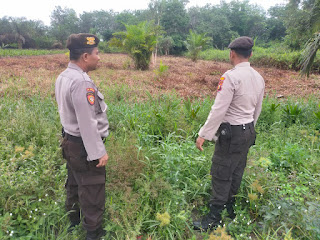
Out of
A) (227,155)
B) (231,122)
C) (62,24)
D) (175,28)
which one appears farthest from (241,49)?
(62,24)

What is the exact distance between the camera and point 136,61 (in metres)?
10.9

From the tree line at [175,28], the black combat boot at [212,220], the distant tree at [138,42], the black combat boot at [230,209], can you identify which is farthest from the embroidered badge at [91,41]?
the tree line at [175,28]

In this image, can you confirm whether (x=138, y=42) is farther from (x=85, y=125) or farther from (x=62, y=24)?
(x=62, y=24)

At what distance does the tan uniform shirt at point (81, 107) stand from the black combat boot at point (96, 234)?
2.35 ft

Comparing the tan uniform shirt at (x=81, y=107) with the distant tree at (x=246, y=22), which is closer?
the tan uniform shirt at (x=81, y=107)

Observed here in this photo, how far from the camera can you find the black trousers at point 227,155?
6.75ft

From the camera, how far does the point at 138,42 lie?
34.1ft

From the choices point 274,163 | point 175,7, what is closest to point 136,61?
point 274,163

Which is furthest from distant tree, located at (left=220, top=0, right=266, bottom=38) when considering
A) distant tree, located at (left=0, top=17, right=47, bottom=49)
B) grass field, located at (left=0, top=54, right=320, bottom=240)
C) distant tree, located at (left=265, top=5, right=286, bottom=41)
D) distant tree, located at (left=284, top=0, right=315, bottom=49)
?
grass field, located at (left=0, top=54, right=320, bottom=240)

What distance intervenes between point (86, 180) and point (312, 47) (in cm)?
529

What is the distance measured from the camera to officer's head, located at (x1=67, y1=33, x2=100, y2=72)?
172 centimetres

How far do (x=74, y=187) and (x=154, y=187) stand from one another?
779 millimetres

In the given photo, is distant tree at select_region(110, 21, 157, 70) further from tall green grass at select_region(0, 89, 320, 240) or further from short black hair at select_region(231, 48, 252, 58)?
short black hair at select_region(231, 48, 252, 58)

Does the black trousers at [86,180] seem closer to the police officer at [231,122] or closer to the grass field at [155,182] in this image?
the grass field at [155,182]
